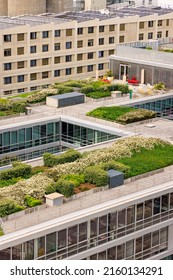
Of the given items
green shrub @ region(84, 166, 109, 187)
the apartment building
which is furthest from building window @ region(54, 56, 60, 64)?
green shrub @ region(84, 166, 109, 187)

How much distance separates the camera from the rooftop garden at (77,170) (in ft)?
137

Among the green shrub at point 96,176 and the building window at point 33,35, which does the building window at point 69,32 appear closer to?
the building window at point 33,35

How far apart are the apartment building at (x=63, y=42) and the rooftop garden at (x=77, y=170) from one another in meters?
45.3

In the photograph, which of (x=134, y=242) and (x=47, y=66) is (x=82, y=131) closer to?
(x=134, y=242)

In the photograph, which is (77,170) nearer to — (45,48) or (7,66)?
(7,66)

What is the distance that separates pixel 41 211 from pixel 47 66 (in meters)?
62.1

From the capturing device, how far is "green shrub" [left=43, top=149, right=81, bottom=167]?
4881 centimetres

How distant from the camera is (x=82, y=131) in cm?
6116

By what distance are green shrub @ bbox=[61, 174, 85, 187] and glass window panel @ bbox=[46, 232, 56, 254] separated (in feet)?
21.2

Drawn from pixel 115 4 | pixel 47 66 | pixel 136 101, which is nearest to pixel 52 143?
pixel 136 101

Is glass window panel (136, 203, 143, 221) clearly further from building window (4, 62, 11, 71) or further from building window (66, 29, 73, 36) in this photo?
building window (66, 29, 73, 36)

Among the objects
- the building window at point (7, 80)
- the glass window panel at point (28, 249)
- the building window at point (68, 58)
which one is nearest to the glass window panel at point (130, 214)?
the glass window panel at point (28, 249)

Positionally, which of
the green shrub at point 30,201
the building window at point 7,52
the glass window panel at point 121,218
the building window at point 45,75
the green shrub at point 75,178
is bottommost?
the building window at point 45,75

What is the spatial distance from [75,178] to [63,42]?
60469 mm
